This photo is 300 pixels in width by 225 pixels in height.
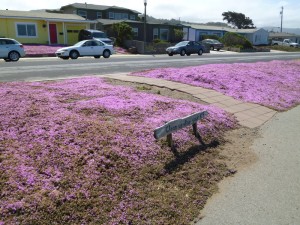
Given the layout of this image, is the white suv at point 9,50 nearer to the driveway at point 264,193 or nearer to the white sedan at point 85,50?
the white sedan at point 85,50

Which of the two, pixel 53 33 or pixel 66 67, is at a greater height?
pixel 53 33

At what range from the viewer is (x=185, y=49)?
1336 inches

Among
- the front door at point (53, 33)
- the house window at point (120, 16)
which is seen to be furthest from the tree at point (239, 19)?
the front door at point (53, 33)

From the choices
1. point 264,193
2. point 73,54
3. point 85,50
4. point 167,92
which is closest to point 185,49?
point 85,50

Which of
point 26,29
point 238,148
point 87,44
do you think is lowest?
point 238,148

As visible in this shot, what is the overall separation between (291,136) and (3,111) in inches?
249

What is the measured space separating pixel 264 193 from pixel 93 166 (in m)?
2.57

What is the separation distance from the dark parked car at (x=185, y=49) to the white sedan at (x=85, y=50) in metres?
7.87

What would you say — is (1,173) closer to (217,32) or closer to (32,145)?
(32,145)

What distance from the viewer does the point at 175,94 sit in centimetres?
964

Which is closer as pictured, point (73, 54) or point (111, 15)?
point (73, 54)

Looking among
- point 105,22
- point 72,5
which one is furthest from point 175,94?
point 72,5

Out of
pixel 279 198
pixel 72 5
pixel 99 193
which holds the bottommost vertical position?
pixel 279 198

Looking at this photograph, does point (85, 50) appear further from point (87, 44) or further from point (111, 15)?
point (111, 15)
